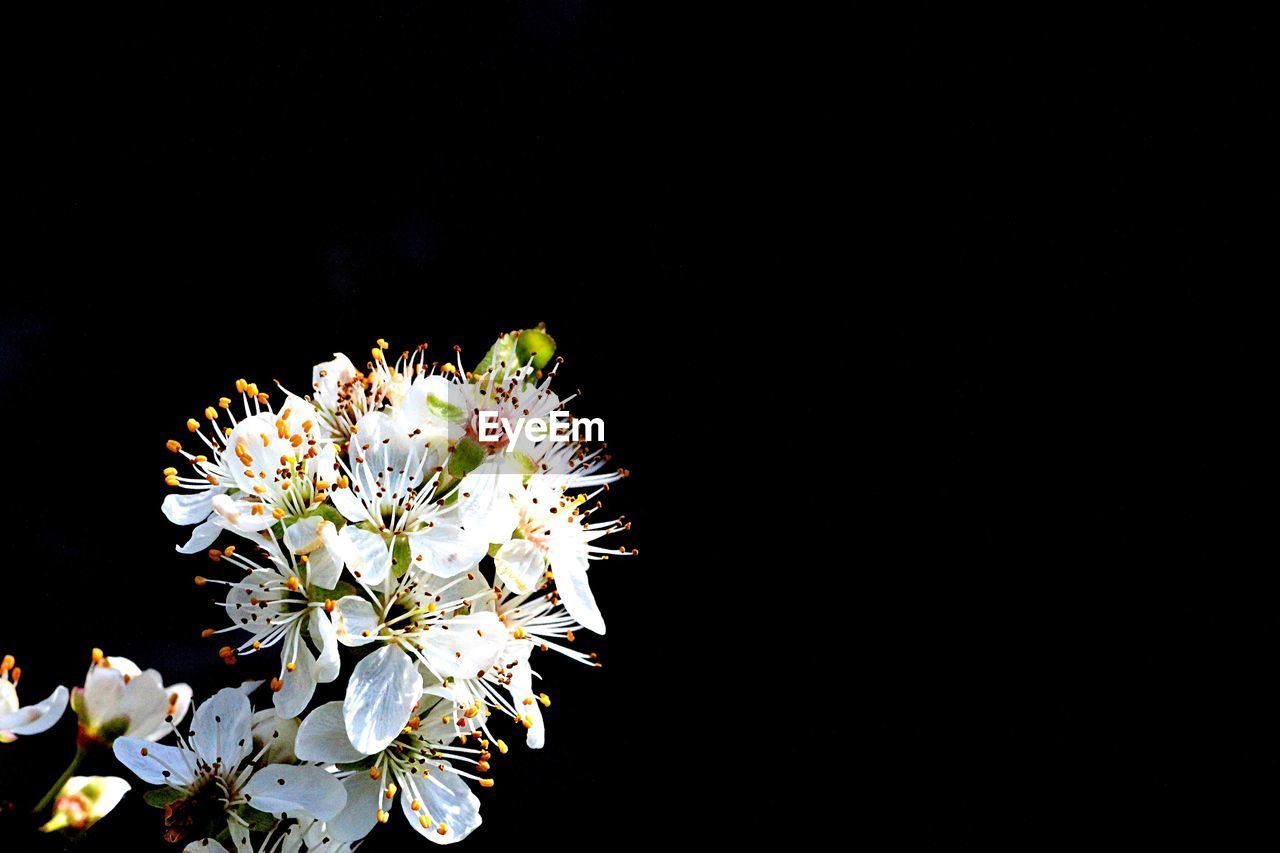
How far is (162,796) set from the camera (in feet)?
2.48

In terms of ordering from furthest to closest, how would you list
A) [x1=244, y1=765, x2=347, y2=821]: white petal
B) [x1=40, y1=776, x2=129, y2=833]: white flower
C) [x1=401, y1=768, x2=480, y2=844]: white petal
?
[x1=401, y1=768, x2=480, y2=844]: white petal, [x1=244, y1=765, x2=347, y2=821]: white petal, [x1=40, y1=776, x2=129, y2=833]: white flower

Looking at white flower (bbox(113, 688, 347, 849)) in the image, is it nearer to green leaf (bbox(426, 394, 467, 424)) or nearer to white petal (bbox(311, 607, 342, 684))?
white petal (bbox(311, 607, 342, 684))

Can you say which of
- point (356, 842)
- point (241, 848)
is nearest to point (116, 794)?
point (241, 848)

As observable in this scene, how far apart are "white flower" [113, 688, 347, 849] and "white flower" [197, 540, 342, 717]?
0.13 ft

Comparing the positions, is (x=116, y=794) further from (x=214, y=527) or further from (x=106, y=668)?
(x=214, y=527)

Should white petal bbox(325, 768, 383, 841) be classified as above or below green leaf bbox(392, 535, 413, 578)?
below

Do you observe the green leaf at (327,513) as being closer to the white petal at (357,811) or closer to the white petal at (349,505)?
the white petal at (349,505)

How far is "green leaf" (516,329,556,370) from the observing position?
84 cm

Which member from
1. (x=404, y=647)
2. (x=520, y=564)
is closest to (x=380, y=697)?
(x=404, y=647)

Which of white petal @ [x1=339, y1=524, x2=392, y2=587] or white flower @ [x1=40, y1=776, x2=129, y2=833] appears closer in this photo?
white flower @ [x1=40, y1=776, x2=129, y2=833]

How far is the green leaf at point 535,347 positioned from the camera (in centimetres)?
84

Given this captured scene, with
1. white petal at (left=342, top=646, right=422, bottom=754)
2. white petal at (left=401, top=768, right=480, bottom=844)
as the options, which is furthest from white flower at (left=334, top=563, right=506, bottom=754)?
white petal at (left=401, top=768, right=480, bottom=844)

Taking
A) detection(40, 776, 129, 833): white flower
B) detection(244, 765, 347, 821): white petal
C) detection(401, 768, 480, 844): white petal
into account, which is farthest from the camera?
detection(401, 768, 480, 844): white petal

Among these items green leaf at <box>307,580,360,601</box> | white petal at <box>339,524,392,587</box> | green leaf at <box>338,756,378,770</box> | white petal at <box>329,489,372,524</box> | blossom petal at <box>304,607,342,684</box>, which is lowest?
green leaf at <box>338,756,378,770</box>
